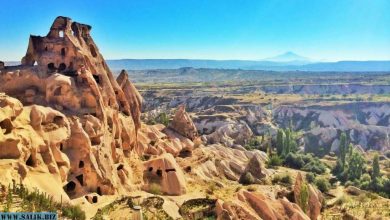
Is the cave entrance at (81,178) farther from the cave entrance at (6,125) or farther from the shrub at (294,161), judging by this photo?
the shrub at (294,161)

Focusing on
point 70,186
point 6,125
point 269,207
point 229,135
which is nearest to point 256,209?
point 269,207

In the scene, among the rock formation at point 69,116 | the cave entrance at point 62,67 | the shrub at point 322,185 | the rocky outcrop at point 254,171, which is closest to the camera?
the rock formation at point 69,116

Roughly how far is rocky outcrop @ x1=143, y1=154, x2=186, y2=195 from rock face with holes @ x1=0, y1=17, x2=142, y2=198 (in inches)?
89.7

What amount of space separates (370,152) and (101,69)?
74.9 metres

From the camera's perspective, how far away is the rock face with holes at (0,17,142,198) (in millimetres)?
32281

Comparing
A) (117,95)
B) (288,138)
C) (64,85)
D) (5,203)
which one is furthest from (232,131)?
(5,203)

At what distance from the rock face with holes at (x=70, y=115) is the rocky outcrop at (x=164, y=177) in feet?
7.48

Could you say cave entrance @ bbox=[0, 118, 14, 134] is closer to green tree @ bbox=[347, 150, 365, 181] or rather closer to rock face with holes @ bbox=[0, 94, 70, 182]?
rock face with holes @ bbox=[0, 94, 70, 182]

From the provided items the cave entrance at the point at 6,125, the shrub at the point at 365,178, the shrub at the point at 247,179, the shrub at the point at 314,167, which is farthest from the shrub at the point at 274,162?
the cave entrance at the point at 6,125

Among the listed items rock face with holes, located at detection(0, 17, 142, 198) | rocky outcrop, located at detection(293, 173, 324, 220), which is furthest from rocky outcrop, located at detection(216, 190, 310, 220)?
rock face with holes, located at detection(0, 17, 142, 198)

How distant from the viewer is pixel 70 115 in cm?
3891

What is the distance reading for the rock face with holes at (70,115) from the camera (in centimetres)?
3228

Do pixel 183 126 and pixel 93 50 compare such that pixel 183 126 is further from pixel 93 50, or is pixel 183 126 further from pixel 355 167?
pixel 355 167

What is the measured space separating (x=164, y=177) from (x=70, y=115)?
11022mm
